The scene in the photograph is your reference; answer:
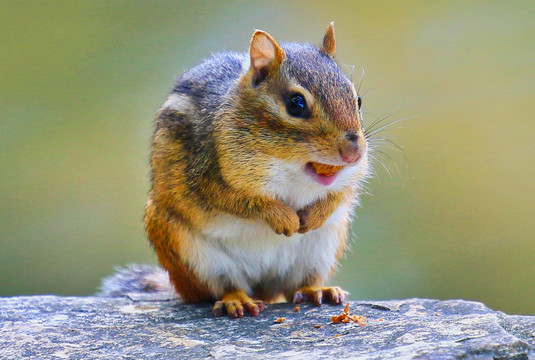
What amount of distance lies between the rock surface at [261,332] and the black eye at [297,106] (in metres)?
0.84

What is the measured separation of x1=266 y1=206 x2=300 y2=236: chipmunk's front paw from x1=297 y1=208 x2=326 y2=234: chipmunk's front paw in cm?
7

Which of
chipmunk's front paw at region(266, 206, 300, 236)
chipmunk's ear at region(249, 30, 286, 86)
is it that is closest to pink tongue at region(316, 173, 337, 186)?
chipmunk's front paw at region(266, 206, 300, 236)

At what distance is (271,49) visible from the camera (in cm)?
324

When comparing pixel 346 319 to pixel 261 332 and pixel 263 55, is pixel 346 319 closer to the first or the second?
pixel 261 332

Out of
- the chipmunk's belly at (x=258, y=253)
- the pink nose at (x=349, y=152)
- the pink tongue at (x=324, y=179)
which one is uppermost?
the pink nose at (x=349, y=152)

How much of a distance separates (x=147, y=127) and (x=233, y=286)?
120 inches

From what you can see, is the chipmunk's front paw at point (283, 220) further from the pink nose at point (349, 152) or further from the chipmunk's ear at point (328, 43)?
the chipmunk's ear at point (328, 43)

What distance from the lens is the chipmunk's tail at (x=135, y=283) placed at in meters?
4.02

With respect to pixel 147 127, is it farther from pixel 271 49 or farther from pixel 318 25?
pixel 271 49

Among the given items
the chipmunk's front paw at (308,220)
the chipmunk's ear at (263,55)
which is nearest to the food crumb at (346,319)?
the chipmunk's front paw at (308,220)

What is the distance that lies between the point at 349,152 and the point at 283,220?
0.49m

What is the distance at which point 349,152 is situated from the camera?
2.93m

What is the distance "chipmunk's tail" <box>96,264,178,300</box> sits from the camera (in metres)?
4.02

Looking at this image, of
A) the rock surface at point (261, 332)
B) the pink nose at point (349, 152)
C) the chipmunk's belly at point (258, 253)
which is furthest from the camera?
the chipmunk's belly at point (258, 253)
